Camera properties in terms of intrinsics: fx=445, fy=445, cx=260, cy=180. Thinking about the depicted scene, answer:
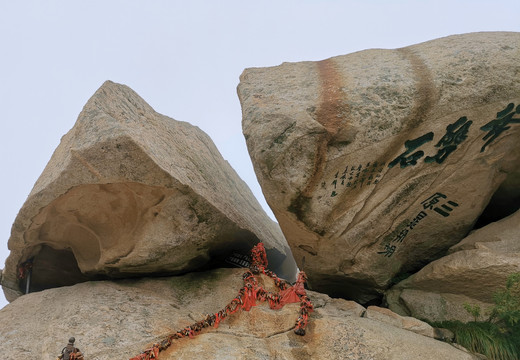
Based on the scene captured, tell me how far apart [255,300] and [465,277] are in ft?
9.23

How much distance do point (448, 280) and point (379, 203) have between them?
1440 millimetres

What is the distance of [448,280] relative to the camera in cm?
614

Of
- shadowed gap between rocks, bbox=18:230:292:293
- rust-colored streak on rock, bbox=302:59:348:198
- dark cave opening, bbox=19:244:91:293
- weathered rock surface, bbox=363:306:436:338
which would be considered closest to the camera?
rust-colored streak on rock, bbox=302:59:348:198

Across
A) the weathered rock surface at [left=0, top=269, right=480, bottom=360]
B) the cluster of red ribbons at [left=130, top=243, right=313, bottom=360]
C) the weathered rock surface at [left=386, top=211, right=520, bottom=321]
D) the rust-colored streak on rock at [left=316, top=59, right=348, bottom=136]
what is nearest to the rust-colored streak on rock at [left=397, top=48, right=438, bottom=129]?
the rust-colored streak on rock at [left=316, top=59, right=348, bottom=136]

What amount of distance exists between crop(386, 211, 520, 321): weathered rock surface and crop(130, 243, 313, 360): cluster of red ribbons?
5.95ft

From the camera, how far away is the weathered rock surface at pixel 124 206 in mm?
5439

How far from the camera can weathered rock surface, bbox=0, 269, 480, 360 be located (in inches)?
192

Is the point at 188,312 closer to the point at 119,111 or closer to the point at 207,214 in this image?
the point at 207,214

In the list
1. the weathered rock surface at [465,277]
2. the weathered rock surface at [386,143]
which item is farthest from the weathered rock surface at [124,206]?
the weathered rock surface at [465,277]

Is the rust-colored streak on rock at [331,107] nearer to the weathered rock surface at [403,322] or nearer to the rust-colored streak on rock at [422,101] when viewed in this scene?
the rust-colored streak on rock at [422,101]

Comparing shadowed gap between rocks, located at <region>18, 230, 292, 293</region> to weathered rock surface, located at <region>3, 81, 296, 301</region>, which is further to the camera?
shadowed gap between rocks, located at <region>18, 230, 292, 293</region>

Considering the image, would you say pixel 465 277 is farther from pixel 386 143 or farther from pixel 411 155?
pixel 386 143

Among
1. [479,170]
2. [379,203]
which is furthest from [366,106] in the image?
[479,170]

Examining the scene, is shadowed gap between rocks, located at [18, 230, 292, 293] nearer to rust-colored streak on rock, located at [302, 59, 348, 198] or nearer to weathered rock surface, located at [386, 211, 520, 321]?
rust-colored streak on rock, located at [302, 59, 348, 198]
